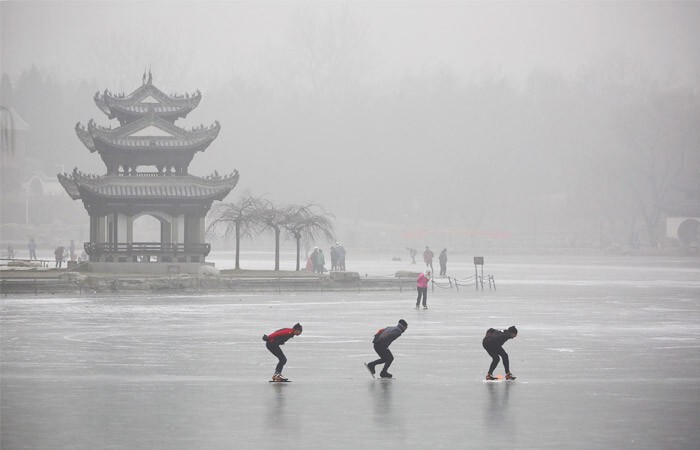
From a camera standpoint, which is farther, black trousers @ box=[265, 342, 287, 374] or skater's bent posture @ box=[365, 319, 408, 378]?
skater's bent posture @ box=[365, 319, 408, 378]

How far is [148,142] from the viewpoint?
5647 cm

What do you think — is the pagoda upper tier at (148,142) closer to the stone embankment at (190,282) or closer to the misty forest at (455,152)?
the stone embankment at (190,282)

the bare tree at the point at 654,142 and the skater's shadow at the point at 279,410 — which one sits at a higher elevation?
the bare tree at the point at 654,142

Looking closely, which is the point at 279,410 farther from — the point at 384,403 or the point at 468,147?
the point at 468,147

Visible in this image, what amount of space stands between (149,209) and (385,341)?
3865cm

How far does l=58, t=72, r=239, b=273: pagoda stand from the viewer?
55031 mm

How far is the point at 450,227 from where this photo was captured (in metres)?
126

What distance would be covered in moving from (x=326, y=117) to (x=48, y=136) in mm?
36202

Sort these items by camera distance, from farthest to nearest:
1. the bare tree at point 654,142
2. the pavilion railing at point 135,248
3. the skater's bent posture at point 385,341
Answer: the bare tree at point 654,142 < the pavilion railing at point 135,248 < the skater's bent posture at point 385,341

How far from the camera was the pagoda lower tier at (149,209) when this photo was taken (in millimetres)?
55031

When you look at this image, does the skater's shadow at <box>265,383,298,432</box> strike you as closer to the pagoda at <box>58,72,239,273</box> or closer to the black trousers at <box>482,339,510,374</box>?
the black trousers at <box>482,339,510,374</box>

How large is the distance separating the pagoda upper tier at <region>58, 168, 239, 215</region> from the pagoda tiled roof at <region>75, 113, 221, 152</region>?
58.4 inches

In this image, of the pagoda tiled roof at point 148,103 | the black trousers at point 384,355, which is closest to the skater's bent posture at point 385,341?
the black trousers at point 384,355

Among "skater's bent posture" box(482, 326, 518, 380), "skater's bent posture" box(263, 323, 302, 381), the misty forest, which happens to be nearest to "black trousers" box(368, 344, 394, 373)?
"skater's bent posture" box(263, 323, 302, 381)
